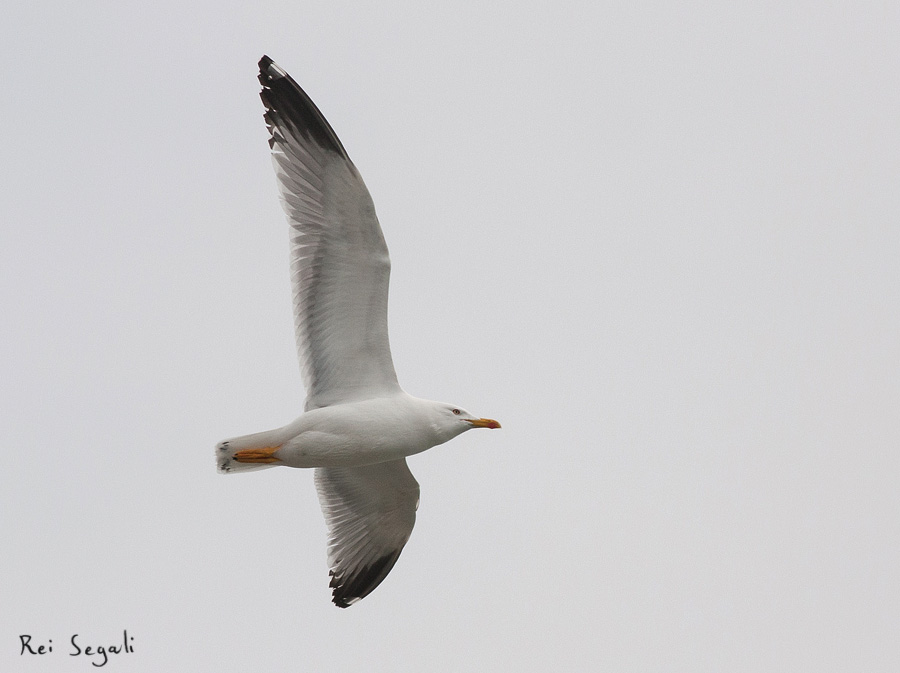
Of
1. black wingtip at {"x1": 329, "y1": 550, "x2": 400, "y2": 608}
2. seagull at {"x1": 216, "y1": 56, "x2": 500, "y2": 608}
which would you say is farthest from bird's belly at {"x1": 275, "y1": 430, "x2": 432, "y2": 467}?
black wingtip at {"x1": 329, "y1": 550, "x2": 400, "y2": 608}

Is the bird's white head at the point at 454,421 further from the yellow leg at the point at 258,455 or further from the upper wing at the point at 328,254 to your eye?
the yellow leg at the point at 258,455

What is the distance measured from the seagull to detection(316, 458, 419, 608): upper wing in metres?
0.97

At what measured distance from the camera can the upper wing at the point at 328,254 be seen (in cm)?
1095

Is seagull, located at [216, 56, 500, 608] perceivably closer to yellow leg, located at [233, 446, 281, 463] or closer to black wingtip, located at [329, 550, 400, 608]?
yellow leg, located at [233, 446, 281, 463]

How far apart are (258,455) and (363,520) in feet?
6.65

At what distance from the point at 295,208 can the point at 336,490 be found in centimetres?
317

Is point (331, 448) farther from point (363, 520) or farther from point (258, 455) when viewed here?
point (363, 520)

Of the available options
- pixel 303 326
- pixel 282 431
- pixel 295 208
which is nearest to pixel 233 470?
pixel 282 431

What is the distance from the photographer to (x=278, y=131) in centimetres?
1118

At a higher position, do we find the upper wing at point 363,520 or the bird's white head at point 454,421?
the bird's white head at point 454,421

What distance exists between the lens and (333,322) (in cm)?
1140

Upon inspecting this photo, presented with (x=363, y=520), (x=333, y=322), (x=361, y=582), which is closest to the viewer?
(x=333, y=322)

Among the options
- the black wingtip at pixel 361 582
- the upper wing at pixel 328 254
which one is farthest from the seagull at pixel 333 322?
the black wingtip at pixel 361 582

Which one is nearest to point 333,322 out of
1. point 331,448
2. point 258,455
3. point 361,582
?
point 331,448
